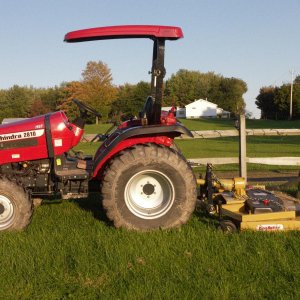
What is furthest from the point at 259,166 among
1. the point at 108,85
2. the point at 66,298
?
the point at 108,85

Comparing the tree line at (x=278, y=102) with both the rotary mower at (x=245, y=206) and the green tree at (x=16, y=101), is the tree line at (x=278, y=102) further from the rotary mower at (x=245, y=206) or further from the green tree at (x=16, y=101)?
the rotary mower at (x=245, y=206)

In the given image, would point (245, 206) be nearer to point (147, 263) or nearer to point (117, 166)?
point (117, 166)

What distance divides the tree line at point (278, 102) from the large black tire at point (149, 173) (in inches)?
2967

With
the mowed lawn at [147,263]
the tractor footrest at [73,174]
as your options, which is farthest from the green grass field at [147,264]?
the tractor footrest at [73,174]

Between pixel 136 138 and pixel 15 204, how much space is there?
1.59 m

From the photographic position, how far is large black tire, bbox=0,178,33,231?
5.21 metres

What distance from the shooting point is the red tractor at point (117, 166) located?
17.1ft

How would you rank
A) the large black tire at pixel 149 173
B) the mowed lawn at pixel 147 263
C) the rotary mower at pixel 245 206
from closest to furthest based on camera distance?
the mowed lawn at pixel 147 263, the rotary mower at pixel 245 206, the large black tire at pixel 149 173

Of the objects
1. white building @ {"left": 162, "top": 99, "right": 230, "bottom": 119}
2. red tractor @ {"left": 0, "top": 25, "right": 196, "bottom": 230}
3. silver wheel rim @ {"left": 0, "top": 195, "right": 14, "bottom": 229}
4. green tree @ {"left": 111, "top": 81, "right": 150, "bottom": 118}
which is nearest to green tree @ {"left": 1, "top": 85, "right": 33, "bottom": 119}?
white building @ {"left": 162, "top": 99, "right": 230, "bottom": 119}

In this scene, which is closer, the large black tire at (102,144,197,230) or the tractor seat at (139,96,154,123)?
the large black tire at (102,144,197,230)

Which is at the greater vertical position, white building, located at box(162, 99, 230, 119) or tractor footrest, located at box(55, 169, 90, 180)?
white building, located at box(162, 99, 230, 119)

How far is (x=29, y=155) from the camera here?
18.5 ft

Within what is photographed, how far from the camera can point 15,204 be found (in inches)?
205

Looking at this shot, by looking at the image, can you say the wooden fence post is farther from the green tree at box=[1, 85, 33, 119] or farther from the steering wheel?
the green tree at box=[1, 85, 33, 119]
